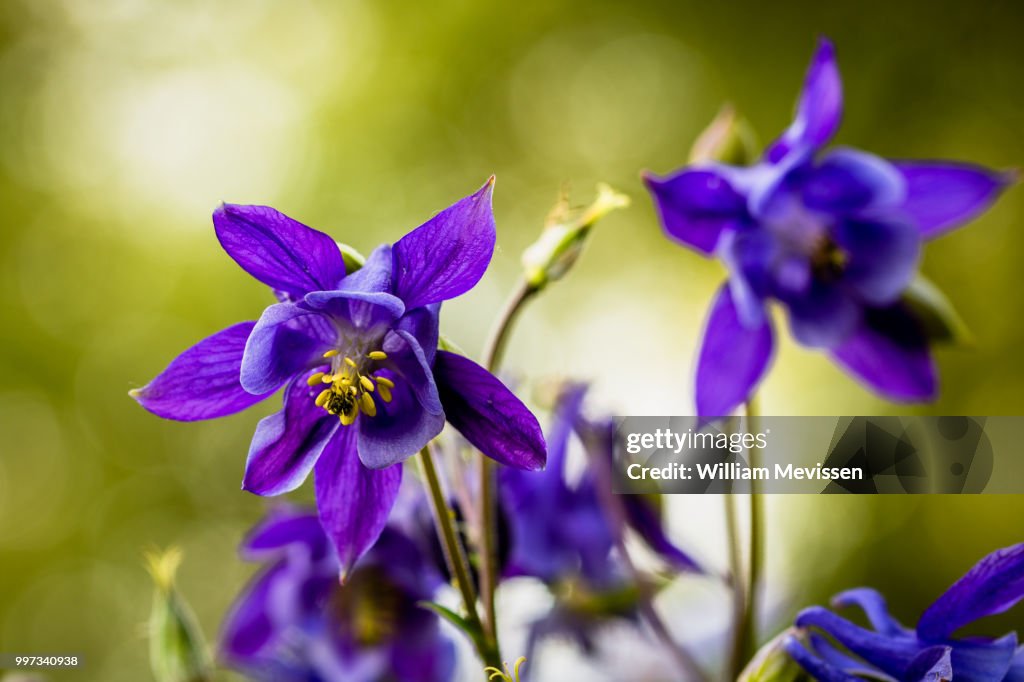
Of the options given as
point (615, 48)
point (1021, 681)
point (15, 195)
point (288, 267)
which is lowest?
point (1021, 681)

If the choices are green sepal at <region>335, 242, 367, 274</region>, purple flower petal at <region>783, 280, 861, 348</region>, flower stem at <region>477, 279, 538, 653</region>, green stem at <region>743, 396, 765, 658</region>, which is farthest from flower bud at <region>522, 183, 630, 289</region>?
purple flower petal at <region>783, 280, 861, 348</region>

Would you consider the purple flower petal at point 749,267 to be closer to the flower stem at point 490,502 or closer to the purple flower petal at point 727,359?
the purple flower petal at point 727,359

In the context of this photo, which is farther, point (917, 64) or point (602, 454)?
point (917, 64)

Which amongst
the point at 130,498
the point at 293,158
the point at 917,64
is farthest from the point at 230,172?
the point at 917,64

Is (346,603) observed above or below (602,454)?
below

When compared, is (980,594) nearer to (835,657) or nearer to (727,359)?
(835,657)

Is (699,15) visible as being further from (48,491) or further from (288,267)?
(288,267)

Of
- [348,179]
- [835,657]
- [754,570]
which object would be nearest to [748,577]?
[754,570]
